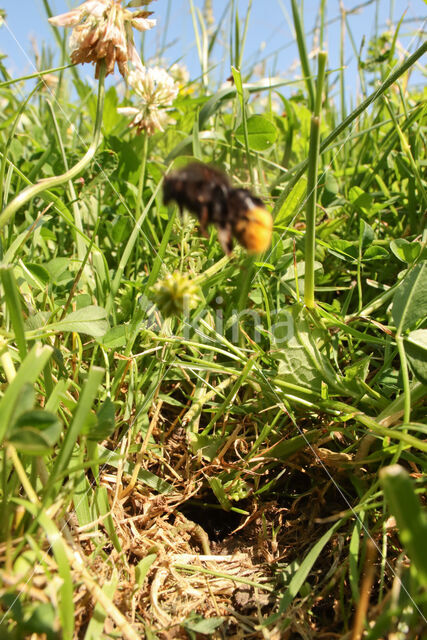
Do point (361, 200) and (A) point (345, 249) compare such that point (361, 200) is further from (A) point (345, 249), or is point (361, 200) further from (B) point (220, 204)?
(B) point (220, 204)

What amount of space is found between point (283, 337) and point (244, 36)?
1.31 metres

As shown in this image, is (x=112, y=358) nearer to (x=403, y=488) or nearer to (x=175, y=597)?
(x=175, y=597)

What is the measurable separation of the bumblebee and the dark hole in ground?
0.84 meters

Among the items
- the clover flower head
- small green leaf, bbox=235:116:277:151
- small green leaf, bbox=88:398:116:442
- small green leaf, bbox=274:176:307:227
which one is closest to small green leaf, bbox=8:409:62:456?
Result: small green leaf, bbox=88:398:116:442

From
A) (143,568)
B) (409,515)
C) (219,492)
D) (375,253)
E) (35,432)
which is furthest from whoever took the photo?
(375,253)

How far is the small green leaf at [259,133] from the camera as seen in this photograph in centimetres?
178

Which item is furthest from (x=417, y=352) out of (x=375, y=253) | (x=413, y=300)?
(x=375, y=253)

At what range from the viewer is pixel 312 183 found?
1.11m

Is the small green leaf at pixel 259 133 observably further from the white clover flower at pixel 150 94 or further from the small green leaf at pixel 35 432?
the small green leaf at pixel 35 432

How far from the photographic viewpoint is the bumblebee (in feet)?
2.56

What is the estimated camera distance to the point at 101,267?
154 cm

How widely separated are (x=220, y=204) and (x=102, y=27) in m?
0.77

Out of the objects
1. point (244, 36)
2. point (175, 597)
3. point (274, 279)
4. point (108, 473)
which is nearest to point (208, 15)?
point (244, 36)

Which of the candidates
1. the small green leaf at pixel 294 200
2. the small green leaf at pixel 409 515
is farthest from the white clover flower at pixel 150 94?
the small green leaf at pixel 409 515
